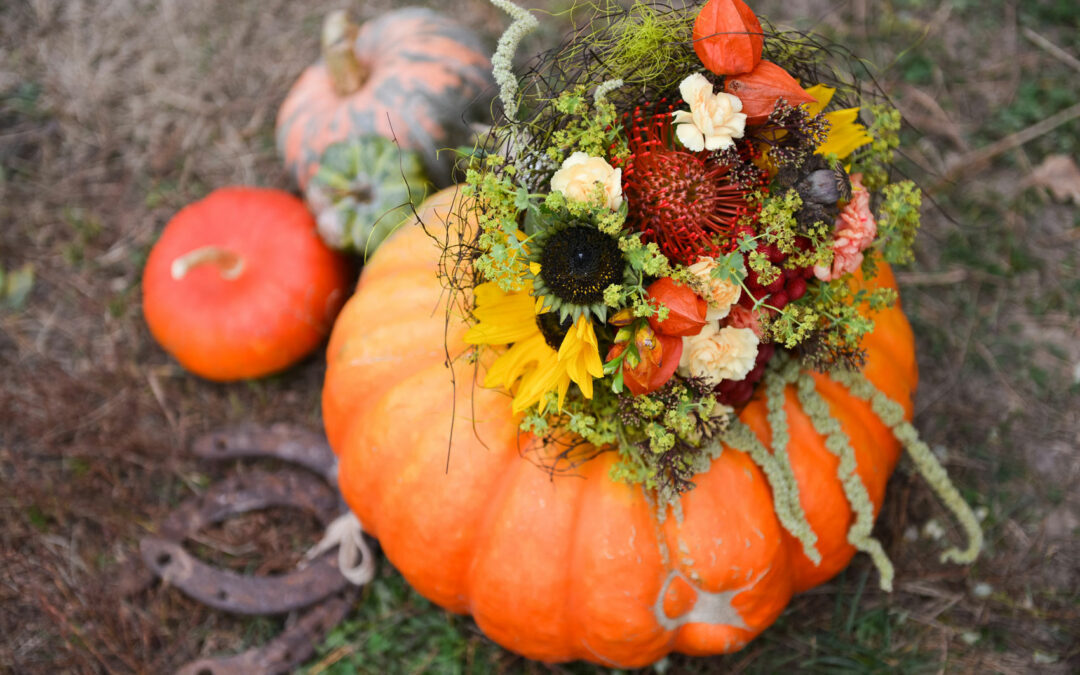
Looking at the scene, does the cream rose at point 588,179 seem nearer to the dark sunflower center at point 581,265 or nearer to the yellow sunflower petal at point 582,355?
the dark sunflower center at point 581,265

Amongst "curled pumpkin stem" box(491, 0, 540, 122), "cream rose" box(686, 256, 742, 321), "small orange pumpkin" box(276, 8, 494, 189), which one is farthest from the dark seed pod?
"small orange pumpkin" box(276, 8, 494, 189)

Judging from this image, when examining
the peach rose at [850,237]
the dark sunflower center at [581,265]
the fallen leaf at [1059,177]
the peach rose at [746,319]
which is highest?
the dark sunflower center at [581,265]

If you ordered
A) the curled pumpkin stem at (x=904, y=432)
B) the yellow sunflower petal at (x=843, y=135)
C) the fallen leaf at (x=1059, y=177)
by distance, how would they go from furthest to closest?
the fallen leaf at (x=1059, y=177) < the curled pumpkin stem at (x=904, y=432) < the yellow sunflower petal at (x=843, y=135)

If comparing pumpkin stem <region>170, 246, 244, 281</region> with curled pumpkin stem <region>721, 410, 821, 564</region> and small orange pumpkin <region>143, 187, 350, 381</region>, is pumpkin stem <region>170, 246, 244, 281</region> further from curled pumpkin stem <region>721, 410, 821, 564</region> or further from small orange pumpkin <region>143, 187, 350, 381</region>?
curled pumpkin stem <region>721, 410, 821, 564</region>

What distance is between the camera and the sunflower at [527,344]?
144 cm

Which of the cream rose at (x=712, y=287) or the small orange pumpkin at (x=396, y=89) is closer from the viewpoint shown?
the cream rose at (x=712, y=287)

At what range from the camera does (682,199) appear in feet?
4.74

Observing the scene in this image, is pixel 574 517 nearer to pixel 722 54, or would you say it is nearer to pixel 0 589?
pixel 722 54

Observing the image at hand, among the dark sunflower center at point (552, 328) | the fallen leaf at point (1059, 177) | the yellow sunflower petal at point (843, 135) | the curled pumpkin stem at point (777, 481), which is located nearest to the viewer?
the dark sunflower center at point (552, 328)

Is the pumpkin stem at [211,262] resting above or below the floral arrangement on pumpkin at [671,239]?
below

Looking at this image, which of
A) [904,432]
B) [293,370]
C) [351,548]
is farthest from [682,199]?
[293,370]

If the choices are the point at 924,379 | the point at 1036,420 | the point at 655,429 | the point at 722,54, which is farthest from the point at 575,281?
→ the point at 1036,420

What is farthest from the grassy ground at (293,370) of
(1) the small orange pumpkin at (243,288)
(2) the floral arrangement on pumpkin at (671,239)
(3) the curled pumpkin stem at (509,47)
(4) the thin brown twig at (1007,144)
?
(3) the curled pumpkin stem at (509,47)

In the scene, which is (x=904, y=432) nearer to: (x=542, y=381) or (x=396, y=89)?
(x=542, y=381)
